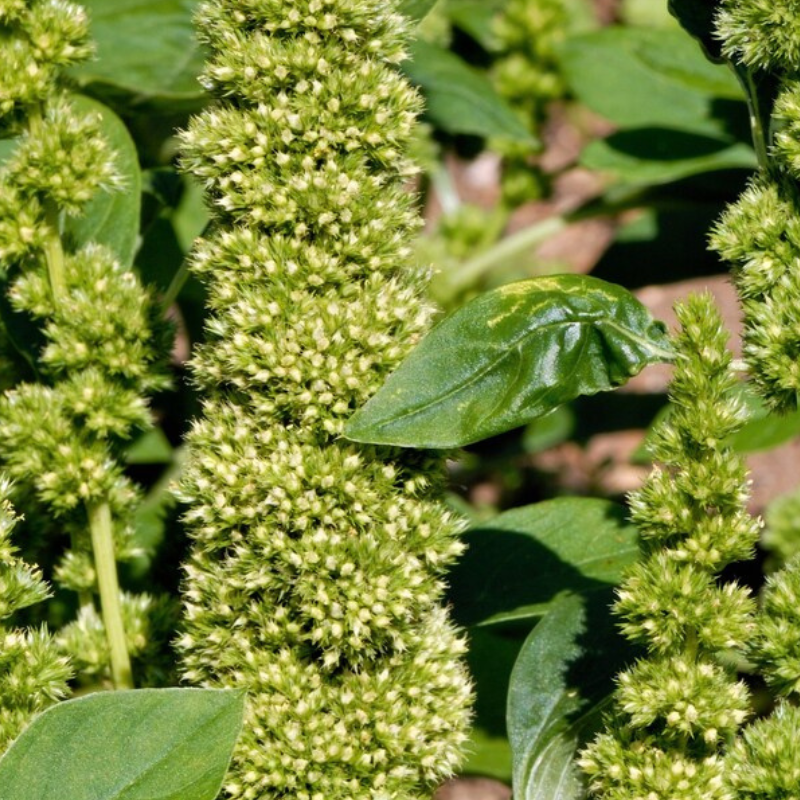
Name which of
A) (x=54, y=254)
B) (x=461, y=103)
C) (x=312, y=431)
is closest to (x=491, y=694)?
(x=312, y=431)

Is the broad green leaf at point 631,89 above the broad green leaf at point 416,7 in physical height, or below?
below

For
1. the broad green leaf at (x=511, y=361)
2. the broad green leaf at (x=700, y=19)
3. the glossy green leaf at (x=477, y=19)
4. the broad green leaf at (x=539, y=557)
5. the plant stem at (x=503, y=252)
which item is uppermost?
the broad green leaf at (x=700, y=19)

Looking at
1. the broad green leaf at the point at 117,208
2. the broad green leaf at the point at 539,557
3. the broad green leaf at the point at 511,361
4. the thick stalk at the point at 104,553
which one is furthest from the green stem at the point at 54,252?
the broad green leaf at the point at 539,557

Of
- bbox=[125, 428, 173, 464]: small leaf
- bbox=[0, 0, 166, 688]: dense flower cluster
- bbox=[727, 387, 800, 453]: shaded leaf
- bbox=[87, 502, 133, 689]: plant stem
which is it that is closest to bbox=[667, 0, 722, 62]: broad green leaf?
bbox=[0, 0, 166, 688]: dense flower cluster

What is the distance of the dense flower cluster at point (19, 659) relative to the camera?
216 centimetres

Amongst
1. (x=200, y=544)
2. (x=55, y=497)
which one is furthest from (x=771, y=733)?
(x=55, y=497)

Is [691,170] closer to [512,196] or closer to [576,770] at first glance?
[512,196]

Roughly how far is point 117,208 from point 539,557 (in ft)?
3.75

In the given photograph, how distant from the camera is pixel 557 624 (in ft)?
8.46

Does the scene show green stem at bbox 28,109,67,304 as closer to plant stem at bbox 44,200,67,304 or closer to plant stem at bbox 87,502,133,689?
plant stem at bbox 44,200,67,304

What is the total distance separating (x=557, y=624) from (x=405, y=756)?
0.44 meters

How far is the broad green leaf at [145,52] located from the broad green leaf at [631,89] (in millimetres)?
1283

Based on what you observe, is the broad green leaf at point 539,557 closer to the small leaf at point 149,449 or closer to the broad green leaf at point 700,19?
the broad green leaf at point 700,19

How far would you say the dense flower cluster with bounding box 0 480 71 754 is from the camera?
2.16 m
